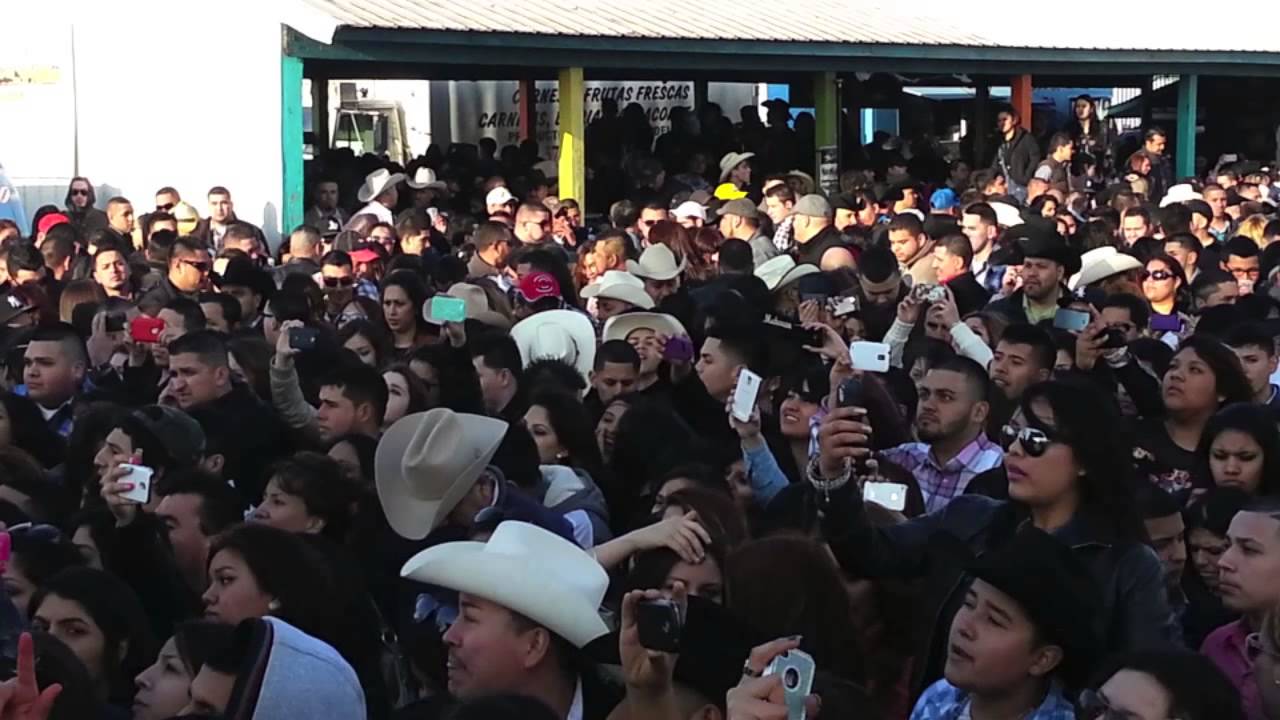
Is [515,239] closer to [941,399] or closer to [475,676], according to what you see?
[941,399]

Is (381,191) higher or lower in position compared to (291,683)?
higher

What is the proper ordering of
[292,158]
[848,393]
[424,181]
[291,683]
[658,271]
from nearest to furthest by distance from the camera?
[291,683], [848,393], [658,271], [292,158], [424,181]

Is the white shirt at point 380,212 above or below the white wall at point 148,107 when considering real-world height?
below

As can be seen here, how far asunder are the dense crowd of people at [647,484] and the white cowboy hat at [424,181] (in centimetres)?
Answer: 623

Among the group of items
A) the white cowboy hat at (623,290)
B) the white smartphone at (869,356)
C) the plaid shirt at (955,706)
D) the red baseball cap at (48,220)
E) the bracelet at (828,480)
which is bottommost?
the plaid shirt at (955,706)

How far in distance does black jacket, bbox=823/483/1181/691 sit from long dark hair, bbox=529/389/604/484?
1699mm

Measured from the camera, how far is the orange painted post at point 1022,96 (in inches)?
882

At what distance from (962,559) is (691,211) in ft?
33.6

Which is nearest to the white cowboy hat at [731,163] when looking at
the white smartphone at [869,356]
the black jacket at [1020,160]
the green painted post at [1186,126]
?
the black jacket at [1020,160]

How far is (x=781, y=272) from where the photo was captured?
1058cm

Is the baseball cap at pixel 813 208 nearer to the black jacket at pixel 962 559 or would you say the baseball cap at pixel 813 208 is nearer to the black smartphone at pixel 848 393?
the black smartphone at pixel 848 393

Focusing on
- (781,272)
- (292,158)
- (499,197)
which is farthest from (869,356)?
(499,197)

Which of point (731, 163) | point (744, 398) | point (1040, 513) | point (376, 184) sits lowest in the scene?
point (1040, 513)

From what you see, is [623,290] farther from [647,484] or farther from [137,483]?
[137,483]
